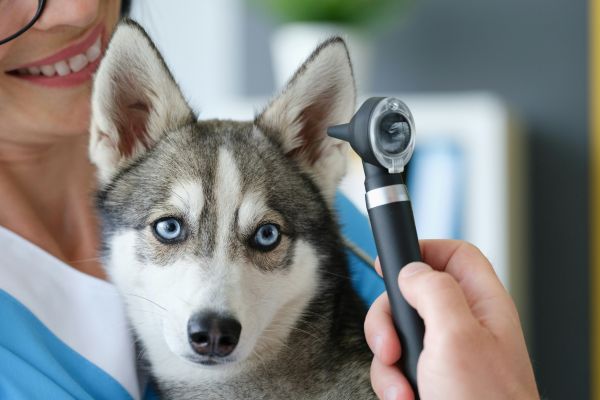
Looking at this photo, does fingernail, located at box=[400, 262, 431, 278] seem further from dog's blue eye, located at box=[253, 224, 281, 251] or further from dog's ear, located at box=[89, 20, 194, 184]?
dog's ear, located at box=[89, 20, 194, 184]

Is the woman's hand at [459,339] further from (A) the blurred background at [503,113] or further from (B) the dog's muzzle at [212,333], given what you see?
(A) the blurred background at [503,113]

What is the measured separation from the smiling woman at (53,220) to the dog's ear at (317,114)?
329 mm

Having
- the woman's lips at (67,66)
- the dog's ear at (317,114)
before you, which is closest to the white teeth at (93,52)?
the woman's lips at (67,66)

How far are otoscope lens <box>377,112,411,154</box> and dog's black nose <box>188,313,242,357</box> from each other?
1.24ft

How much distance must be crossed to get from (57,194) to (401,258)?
0.85m

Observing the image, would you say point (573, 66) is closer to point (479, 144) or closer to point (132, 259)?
point (479, 144)

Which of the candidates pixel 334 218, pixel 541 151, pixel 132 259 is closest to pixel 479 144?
pixel 541 151

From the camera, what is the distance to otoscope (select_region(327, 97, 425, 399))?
0.80 meters

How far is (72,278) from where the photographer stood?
3.90 feet

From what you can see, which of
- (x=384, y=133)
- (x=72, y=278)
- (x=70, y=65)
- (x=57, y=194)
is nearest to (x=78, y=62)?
(x=70, y=65)

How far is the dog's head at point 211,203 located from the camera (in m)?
1.10

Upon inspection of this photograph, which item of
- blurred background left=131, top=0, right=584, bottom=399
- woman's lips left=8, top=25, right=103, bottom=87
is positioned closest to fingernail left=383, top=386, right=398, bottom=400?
woman's lips left=8, top=25, right=103, bottom=87

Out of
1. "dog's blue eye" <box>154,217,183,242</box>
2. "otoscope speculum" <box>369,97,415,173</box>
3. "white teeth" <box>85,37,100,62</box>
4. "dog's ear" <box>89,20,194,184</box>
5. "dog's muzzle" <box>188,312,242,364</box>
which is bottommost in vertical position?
"dog's muzzle" <box>188,312,242,364</box>

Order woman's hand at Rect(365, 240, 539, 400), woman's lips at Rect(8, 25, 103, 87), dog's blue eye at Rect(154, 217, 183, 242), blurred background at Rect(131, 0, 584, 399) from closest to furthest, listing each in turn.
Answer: woman's hand at Rect(365, 240, 539, 400), dog's blue eye at Rect(154, 217, 183, 242), woman's lips at Rect(8, 25, 103, 87), blurred background at Rect(131, 0, 584, 399)
